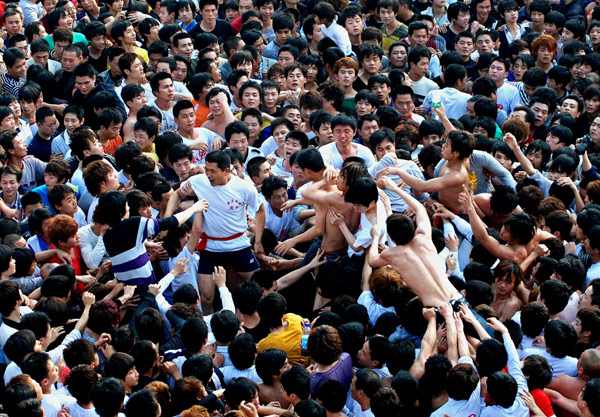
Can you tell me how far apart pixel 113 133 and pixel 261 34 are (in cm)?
380

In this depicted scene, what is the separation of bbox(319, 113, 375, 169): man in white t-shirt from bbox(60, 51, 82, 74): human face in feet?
12.2

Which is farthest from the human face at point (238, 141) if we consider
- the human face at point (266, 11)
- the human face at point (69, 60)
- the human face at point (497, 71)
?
the human face at point (266, 11)

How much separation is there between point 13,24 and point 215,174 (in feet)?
17.7

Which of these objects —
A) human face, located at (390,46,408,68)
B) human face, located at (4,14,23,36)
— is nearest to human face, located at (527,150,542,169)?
human face, located at (390,46,408,68)

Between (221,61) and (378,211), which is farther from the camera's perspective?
(221,61)

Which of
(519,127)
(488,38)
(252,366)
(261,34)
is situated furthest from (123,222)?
(488,38)

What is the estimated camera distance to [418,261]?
294 inches

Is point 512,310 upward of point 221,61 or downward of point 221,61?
upward

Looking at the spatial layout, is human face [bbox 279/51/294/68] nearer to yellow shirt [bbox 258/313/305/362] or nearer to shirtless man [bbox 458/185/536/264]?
shirtless man [bbox 458/185/536/264]

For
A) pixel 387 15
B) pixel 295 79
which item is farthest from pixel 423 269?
pixel 387 15

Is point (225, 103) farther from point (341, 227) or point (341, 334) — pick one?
point (341, 334)

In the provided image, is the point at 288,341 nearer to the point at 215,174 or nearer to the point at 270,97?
the point at 215,174

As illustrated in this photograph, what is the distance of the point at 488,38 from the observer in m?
12.9

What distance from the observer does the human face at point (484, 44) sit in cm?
1285
